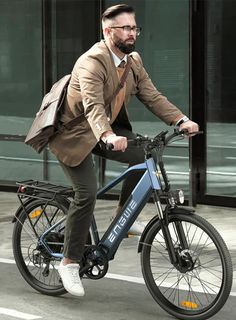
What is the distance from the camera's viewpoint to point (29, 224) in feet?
18.2

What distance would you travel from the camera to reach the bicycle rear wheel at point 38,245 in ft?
17.8

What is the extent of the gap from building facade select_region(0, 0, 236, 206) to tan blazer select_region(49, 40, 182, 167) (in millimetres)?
3867

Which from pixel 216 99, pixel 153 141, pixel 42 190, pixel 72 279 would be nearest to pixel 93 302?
pixel 72 279

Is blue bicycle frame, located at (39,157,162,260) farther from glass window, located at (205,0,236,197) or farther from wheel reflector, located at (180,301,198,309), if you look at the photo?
glass window, located at (205,0,236,197)

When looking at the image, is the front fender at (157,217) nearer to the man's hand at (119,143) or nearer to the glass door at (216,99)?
the man's hand at (119,143)

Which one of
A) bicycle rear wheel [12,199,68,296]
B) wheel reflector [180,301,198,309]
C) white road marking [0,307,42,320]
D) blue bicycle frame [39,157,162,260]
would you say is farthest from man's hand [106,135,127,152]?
white road marking [0,307,42,320]

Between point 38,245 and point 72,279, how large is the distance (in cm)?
51

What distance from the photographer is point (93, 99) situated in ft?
15.6

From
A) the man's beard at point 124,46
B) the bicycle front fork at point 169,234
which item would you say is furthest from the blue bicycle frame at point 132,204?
the man's beard at point 124,46

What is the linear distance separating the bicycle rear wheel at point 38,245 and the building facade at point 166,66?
12.8ft

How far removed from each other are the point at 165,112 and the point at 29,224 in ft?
4.19

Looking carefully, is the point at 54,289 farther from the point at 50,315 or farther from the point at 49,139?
the point at 49,139

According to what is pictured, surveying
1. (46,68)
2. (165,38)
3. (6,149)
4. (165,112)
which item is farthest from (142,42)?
(165,112)

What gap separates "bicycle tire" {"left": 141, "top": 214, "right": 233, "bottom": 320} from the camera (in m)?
4.61
